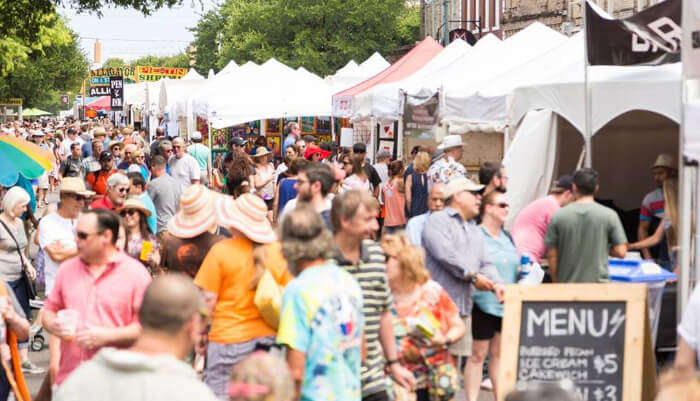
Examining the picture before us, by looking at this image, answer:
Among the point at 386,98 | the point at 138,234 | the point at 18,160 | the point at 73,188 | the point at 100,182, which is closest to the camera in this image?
the point at 73,188

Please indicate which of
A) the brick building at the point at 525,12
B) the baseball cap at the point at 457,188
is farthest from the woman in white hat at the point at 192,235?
the brick building at the point at 525,12

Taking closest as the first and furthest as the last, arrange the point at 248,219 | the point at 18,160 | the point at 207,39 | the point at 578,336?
the point at 248,219 → the point at 578,336 → the point at 18,160 → the point at 207,39

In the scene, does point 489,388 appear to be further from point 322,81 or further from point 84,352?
point 322,81

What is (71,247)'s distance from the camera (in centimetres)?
847

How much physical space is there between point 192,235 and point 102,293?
1217mm

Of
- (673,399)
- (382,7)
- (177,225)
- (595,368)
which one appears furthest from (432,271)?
(382,7)

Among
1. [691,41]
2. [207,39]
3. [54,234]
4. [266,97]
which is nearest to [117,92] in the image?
[266,97]

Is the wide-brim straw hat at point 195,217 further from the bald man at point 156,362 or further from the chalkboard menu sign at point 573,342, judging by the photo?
the bald man at point 156,362

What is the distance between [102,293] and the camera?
574 centimetres

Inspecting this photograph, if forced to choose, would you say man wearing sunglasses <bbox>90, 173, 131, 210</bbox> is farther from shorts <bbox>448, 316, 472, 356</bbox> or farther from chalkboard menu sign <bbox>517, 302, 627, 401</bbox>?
chalkboard menu sign <bbox>517, 302, 627, 401</bbox>

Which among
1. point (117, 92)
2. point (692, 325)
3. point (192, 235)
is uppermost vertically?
point (117, 92)

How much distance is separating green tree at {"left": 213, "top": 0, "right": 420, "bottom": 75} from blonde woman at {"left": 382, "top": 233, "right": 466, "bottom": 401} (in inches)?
1946

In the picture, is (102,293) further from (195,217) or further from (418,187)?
(418,187)

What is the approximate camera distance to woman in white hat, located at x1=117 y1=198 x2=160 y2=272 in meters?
9.06
